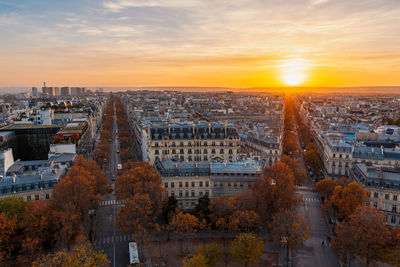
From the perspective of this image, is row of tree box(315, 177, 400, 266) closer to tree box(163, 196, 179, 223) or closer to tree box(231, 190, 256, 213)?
tree box(231, 190, 256, 213)

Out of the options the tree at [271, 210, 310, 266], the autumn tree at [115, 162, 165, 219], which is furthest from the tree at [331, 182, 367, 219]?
the autumn tree at [115, 162, 165, 219]

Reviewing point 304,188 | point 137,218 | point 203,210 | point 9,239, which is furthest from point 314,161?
point 9,239

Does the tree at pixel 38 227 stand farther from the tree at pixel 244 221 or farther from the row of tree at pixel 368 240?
the row of tree at pixel 368 240

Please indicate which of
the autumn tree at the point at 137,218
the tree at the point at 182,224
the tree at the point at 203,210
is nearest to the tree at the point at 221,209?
the tree at the point at 203,210

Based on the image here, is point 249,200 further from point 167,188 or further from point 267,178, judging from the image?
point 167,188

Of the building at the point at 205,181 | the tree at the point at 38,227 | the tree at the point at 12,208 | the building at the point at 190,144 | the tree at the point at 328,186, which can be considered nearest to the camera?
the tree at the point at 38,227
